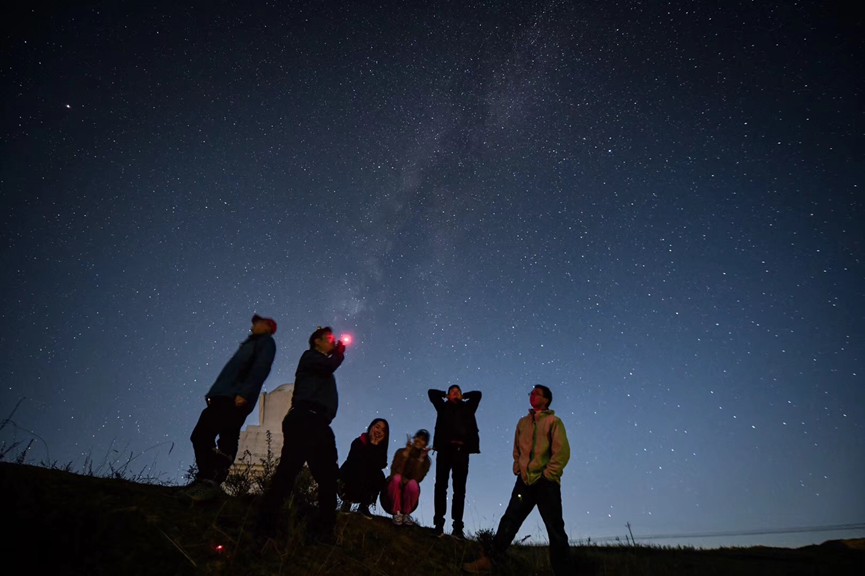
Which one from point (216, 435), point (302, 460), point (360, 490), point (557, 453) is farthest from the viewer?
point (360, 490)

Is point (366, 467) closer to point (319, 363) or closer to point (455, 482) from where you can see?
point (455, 482)

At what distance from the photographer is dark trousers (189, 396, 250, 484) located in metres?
4.09

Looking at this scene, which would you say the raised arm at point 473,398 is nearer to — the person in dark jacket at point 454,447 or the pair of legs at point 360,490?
the person in dark jacket at point 454,447

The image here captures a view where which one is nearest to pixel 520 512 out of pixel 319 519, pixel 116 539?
pixel 319 519

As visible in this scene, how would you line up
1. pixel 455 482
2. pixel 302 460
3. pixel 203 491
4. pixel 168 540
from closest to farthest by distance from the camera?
1. pixel 168 540
2. pixel 302 460
3. pixel 203 491
4. pixel 455 482

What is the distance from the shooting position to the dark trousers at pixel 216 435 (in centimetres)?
409

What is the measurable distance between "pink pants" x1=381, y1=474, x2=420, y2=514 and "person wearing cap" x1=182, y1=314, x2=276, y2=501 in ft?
8.66

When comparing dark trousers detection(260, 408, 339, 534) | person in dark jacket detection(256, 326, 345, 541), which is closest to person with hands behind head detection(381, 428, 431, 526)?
person in dark jacket detection(256, 326, 345, 541)

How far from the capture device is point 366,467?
6.39 metres

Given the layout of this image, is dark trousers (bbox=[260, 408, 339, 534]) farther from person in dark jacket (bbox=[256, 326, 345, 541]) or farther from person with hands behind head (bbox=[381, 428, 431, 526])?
person with hands behind head (bbox=[381, 428, 431, 526])

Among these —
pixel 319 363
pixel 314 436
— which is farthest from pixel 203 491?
pixel 319 363

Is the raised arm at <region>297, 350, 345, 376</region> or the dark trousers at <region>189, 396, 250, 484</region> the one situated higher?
the raised arm at <region>297, 350, 345, 376</region>

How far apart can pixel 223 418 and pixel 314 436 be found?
3.11 ft

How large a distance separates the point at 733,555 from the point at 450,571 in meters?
6.45
